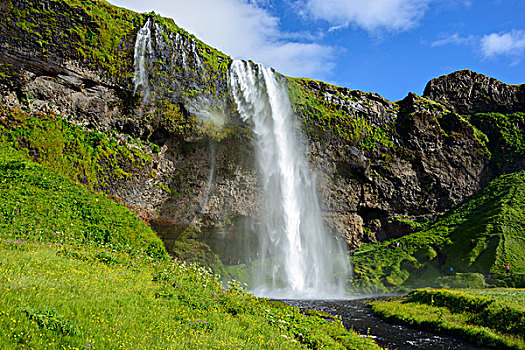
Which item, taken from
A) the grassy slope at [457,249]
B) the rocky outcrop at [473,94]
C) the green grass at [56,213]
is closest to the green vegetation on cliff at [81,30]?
the green grass at [56,213]

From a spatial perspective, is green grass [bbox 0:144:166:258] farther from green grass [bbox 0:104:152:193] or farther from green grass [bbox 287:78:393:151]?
green grass [bbox 287:78:393:151]

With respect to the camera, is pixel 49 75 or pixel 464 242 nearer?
pixel 49 75

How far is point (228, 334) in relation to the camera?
948 cm

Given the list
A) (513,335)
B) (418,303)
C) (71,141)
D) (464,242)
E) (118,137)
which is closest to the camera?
(513,335)

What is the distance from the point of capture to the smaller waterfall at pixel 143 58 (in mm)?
38375

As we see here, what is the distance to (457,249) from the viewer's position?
1844 inches

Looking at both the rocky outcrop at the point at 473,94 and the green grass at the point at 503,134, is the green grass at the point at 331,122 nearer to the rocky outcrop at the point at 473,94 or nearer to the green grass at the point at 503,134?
the rocky outcrop at the point at 473,94

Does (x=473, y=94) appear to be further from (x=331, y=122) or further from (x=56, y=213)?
(x=56, y=213)

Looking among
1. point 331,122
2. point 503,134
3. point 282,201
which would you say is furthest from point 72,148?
point 503,134

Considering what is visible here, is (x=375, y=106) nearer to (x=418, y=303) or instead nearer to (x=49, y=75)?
(x=418, y=303)

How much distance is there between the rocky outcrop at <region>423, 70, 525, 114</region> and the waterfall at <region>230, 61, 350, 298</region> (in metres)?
43.6

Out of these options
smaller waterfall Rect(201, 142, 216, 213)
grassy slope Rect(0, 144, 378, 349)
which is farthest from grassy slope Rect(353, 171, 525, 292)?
grassy slope Rect(0, 144, 378, 349)

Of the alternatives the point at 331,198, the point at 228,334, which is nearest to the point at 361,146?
the point at 331,198

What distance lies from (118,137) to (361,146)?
3775 centimetres
